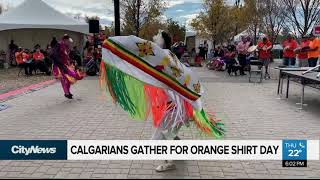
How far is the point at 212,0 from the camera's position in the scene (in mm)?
31609

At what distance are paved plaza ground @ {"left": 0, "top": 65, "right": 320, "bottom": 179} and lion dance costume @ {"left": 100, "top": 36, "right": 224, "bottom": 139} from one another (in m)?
0.63

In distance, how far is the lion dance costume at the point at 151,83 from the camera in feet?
15.4

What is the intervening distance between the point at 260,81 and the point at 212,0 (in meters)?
17.5

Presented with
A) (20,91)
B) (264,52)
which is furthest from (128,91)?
(264,52)

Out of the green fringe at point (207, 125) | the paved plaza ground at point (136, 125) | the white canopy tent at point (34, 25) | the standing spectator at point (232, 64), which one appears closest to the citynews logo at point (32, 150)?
the paved plaza ground at point (136, 125)

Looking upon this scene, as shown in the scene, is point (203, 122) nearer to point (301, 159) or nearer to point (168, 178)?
point (168, 178)

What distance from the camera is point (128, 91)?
499 cm

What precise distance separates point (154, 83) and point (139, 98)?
0.43 meters

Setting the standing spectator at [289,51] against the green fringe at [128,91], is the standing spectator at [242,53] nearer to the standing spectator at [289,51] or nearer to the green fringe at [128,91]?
the standing spectator at [289,51]

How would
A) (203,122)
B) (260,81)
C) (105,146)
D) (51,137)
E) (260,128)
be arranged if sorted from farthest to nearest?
(260,81)
(260,128)
(51,137)
(203,122)
(105,146)

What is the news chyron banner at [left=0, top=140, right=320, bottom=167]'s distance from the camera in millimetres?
4465

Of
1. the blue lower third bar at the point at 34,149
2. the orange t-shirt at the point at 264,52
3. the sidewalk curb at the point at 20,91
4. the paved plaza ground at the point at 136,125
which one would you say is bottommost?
the sidewalk curb at the point at 20,91

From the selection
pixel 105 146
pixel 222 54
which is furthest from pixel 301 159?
pixel 222 54

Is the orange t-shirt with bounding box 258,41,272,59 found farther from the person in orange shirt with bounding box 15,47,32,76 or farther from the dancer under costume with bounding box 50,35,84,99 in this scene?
the person in orange shirt with bounding box 15,47,32,76
